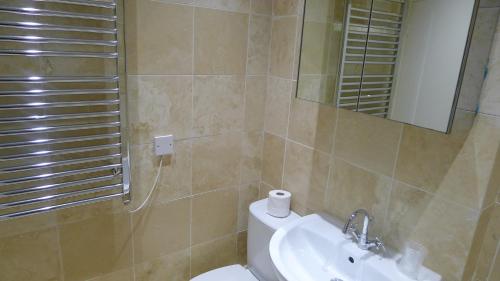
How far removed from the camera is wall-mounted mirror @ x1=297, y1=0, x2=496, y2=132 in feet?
2.85

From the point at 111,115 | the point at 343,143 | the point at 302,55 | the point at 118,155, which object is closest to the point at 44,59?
the point at 111,115

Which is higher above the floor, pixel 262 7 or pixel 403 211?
pixel 262 7

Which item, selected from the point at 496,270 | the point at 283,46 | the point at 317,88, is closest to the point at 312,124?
the point at 317,88

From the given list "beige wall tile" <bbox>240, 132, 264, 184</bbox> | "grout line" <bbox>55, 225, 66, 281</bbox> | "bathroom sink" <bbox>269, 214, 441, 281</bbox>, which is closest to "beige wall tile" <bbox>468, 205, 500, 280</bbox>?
"bathroom sink" <bbox>269, 214, 441, 281</bbox>

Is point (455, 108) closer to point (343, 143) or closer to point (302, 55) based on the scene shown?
point (343, 143)

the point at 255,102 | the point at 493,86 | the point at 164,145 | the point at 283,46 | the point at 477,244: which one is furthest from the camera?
the point at 255,102

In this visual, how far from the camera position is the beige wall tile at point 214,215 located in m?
1.63

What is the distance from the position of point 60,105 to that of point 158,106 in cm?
38

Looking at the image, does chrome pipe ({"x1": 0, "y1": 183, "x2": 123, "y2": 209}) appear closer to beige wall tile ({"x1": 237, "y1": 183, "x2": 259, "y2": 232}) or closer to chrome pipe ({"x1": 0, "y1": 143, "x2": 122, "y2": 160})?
chrome pipe ({"x1": 0, "y1": 143, "x2": 122, "y2": 160})

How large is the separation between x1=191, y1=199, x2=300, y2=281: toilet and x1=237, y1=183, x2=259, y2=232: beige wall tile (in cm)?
15

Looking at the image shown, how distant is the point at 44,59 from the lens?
1.09 m

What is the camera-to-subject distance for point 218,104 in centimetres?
153

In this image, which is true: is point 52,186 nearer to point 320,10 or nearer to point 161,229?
point 161,229

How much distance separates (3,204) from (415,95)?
1.38 m
